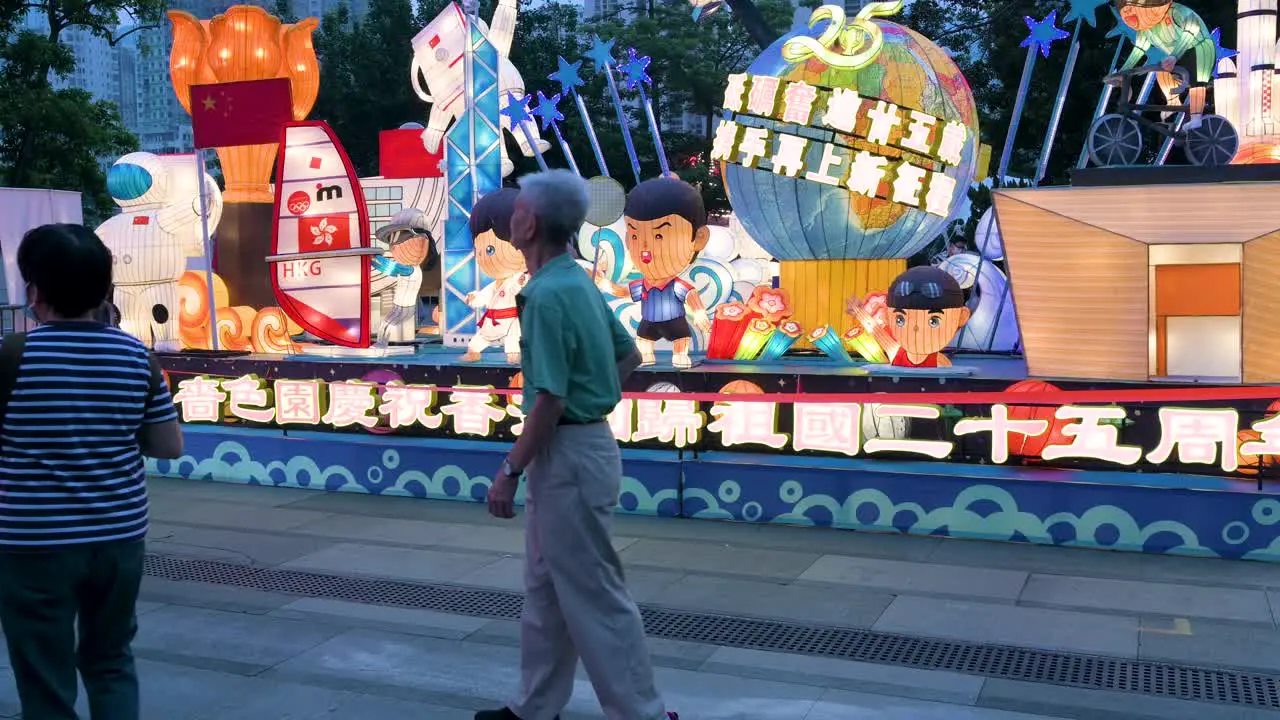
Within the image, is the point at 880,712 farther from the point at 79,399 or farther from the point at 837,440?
the point at 837,440

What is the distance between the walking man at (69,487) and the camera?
3590 mm

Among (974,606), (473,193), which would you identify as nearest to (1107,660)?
(974,606)

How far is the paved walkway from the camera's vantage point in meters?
5.22

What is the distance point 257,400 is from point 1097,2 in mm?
8763

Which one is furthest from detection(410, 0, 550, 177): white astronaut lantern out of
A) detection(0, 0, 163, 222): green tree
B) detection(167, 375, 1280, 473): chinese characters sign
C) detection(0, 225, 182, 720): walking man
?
detection(0, 0, 163, 222): green tree

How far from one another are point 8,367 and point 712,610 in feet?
13.4

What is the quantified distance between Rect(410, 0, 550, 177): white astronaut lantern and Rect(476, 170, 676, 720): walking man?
11.6 m

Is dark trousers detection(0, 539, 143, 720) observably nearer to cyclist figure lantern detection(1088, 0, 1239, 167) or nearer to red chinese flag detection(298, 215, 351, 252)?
cyclist figure lantern detection(1088, 0, 1239, 167)

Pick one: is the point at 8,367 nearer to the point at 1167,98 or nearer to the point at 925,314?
the point at 925,314

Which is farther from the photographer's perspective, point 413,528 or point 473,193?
point 473,193

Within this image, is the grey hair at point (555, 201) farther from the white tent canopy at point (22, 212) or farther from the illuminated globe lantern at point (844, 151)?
the white tent canopy at point (22, 212)

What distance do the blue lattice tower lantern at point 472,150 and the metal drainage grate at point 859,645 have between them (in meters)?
8.13

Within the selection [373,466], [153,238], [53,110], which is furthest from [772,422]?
[53,110]

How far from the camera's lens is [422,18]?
4250 cm
